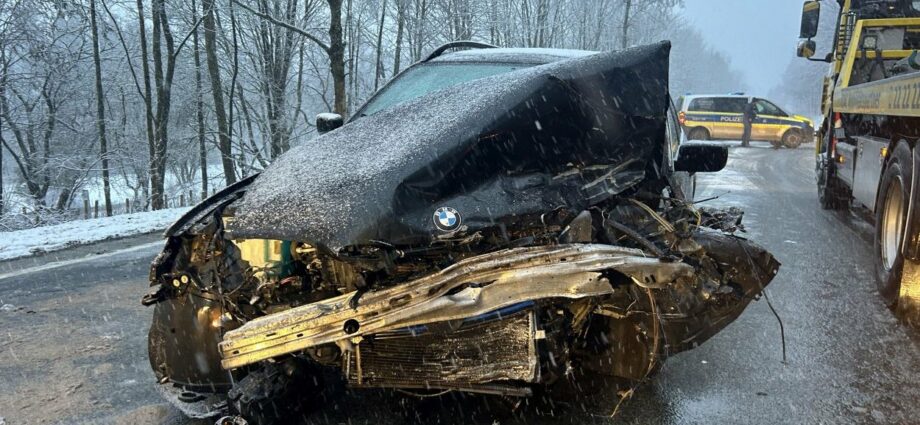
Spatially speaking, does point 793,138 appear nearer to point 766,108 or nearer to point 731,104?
point 766,108

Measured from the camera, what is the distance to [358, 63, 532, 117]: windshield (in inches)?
172

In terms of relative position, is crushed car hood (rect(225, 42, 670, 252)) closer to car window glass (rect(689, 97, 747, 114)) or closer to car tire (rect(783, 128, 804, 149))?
car window glass (rect(689, 97, 747, 114))

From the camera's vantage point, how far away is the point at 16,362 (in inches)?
144

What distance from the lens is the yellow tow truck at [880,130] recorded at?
4336mm

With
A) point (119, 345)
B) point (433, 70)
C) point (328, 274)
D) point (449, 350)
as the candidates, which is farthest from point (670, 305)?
point (119, 345)

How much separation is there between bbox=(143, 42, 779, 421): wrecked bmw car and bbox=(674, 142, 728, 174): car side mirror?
574mm

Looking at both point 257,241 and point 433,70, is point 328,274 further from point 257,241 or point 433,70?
point 433,70

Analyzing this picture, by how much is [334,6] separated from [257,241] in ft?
30.2

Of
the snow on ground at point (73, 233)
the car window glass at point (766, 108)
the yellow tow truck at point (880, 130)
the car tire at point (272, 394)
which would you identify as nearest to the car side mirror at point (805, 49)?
the yellow tow truck at point (880, 130)

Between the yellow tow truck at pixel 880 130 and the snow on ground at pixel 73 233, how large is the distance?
25.5 ft

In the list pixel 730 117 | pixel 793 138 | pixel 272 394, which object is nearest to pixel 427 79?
pixel 272 394

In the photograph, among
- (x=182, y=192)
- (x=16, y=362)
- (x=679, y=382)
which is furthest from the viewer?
(x=182, y=192)

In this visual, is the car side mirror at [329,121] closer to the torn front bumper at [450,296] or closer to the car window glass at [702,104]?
the torn front bumper at [450,296]

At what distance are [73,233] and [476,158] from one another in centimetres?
694
